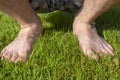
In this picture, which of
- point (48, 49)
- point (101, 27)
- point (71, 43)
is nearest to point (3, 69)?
point (48, 49)

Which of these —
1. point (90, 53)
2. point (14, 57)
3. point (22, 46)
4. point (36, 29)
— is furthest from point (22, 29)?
point (90, 53)

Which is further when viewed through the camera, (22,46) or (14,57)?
(22,46)

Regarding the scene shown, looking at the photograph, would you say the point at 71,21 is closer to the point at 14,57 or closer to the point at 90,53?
the point at 90,53

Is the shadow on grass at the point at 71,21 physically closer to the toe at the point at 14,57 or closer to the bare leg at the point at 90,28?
the bare leg at the point at 90,28

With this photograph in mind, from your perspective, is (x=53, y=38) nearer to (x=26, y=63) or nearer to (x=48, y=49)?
(x=48, y=49)

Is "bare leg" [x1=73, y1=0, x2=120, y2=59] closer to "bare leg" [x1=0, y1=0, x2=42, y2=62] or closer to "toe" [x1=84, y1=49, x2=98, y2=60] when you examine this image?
"toe" [x1=84, y1=49, x2=98, y2=60]

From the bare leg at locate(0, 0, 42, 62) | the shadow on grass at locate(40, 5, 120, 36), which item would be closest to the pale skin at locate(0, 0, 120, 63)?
the bare leg at locate(0, 0, 42, 62)
